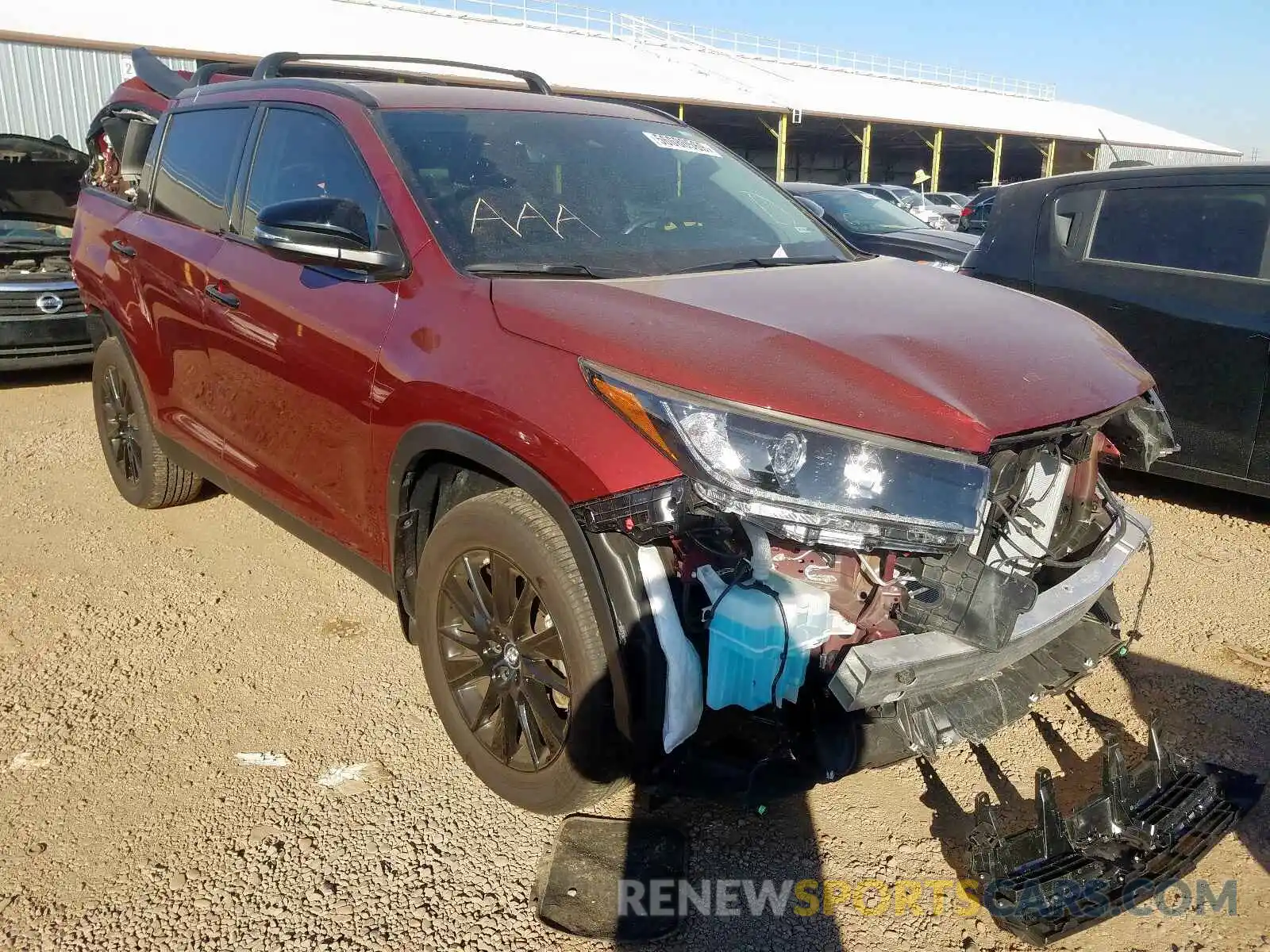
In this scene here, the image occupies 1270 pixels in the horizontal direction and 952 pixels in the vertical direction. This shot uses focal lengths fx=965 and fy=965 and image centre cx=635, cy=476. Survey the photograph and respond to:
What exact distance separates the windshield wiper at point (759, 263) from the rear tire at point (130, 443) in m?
2.74

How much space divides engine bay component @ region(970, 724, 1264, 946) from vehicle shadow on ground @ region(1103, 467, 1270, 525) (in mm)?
2842

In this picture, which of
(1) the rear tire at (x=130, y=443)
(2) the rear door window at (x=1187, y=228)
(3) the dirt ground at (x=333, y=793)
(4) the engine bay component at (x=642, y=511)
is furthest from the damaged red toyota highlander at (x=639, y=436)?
(2) the rear door window at (x=1187, y=228)

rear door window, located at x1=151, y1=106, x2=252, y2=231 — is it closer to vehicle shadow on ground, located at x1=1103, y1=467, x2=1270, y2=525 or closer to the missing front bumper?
the missing front bumper

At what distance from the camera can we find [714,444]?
80.1 inches

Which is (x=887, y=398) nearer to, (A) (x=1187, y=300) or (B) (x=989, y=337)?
(B) (x=989, y=337)

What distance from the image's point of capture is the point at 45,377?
27.2 feet

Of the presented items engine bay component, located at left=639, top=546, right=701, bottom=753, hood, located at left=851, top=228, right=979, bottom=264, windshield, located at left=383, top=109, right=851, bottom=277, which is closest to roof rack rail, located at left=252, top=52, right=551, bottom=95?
windshield, located at left=383, top=109, right=851, bottom=277

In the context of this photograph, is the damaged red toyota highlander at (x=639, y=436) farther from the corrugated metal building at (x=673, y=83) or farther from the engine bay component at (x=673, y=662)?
the corrugated metal building at (x=673, y=83)

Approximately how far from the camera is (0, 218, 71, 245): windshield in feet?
27.0

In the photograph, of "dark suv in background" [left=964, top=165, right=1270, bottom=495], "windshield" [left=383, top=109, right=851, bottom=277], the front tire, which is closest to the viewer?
the front tire

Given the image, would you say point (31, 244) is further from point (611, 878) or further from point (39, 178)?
point (611, 878)

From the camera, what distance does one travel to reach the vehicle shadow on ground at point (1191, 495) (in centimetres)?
498

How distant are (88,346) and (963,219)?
46.6 ft

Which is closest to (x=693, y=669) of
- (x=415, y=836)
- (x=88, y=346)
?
(x=415, y=836)
